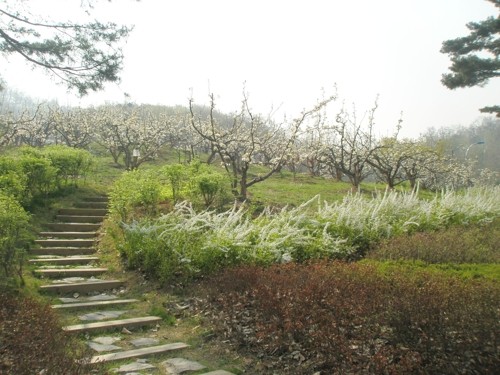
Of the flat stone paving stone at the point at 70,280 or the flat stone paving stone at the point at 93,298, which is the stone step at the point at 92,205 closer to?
the flat stone paving stone at the point at 70,280

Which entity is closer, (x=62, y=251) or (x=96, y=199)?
(x=62, y=251)

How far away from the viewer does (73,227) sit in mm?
9898

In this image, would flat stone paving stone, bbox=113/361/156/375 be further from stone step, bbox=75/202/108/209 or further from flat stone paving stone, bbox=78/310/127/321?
stone step, bbox=75/202/108/209

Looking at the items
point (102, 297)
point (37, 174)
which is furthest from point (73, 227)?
point (102, 297)

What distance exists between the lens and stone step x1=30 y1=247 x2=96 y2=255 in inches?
322

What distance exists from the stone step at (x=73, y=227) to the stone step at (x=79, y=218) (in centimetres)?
37

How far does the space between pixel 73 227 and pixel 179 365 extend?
6530 mm

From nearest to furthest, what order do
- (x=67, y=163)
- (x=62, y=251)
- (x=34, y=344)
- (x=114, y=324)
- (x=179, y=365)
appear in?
(x=34, y=344) < (x=179, y=365) < (x=114, y=324) < (x=62, y=251) < (x=67, y=163)

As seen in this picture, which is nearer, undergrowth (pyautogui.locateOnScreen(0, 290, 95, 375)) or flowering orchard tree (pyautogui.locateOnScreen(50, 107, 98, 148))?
undergrowth (pyautogui.locateOnScreen(0, 290, 95, 375))

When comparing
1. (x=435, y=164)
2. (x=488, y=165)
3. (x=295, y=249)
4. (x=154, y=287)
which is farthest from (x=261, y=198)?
(x=488, y=165)

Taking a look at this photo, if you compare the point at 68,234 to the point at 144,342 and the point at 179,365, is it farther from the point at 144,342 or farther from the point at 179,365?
the point at 179,365

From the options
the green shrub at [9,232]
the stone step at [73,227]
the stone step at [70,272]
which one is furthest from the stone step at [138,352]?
the stone step at [73,227]

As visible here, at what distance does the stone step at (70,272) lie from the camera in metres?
6.98

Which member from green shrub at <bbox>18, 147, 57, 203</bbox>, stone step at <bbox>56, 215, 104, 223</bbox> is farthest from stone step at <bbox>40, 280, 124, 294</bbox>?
green shrub at <bbox>18, 147, 57, 203</bbox>
